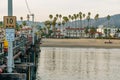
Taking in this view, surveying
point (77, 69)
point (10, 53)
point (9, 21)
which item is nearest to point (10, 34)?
point (9, 21)

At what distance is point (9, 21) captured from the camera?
24.5 metres

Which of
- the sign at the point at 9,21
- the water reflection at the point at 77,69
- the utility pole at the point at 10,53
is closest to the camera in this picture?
the utility pole at the point at 10,53

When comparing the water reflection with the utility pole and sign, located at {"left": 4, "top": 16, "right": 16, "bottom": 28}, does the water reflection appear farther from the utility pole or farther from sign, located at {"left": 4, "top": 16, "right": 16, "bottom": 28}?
sign, located at {"left": 4, "top": 16, "right": 16, "bottom": 28}

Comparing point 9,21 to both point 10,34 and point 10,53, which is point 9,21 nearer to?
point 10,34

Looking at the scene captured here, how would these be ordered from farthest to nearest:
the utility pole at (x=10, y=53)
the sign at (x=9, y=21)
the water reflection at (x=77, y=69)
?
the water reflection at (x=77, y=69)
the sign at (x=9, y=21)
the utility pole at (x=10, y=53)

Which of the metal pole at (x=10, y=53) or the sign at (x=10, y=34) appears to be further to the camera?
the sign at (x=10, y=34)

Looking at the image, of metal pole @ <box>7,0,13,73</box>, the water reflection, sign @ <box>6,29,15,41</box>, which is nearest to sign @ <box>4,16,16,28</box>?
sign @ <box>6,29,15,41</box>

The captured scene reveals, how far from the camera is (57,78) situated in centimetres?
4550

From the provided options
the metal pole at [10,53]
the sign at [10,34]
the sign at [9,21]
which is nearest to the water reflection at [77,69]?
the metal pole at [10,53]

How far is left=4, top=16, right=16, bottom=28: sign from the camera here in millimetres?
24372

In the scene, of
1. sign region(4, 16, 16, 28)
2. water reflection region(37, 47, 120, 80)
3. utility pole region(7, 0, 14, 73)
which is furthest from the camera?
water reflection region(37, 47, 120, 80)

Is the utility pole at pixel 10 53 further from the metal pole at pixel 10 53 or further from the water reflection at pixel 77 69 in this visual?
the water reflection at pixel 77 69

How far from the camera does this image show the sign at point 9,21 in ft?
80.0

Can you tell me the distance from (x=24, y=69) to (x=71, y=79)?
62.1 ft
